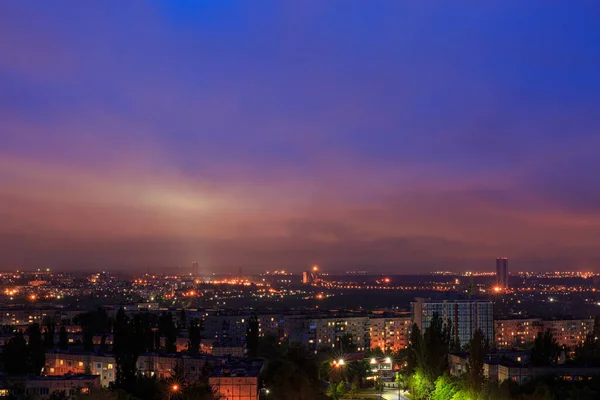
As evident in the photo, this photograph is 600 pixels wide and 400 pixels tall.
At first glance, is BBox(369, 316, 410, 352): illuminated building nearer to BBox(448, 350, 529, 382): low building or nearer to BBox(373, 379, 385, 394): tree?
BBox(448, 350, 529, 382): low building

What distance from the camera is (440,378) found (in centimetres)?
2602

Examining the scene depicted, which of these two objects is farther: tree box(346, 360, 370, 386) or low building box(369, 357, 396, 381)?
low building box(369, 357, 396, 381)

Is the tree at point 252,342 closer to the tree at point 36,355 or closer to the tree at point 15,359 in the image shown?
the tree at point 36,355

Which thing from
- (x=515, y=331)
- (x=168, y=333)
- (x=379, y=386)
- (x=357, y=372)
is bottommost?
(x=379, y=386)

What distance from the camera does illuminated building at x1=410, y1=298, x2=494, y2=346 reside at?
50.2 meters

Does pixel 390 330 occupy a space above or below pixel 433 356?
below

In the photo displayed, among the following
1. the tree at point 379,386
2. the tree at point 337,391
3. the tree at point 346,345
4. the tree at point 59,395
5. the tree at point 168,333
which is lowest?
the tree at point 379,386

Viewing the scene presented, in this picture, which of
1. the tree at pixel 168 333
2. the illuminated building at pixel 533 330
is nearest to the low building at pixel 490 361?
the tree at pixel 168 333

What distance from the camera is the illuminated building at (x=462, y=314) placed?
165 ft

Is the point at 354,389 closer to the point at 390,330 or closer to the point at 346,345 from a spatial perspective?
the point at 346,345

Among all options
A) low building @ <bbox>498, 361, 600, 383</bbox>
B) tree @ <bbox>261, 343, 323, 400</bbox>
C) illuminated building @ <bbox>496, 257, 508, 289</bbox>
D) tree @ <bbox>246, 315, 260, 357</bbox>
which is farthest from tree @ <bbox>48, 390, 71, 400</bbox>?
illuminated building @ <bbox>496, 257, 508, 289</bbox>

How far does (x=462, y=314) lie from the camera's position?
5078 centimetres

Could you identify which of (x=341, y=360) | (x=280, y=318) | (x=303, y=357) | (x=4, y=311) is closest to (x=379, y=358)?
(x=341, y=360)

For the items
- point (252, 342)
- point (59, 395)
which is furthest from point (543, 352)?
point (59, 395)
